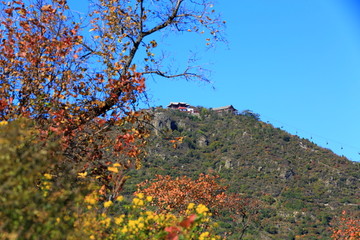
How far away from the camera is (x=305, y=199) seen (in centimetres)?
7906

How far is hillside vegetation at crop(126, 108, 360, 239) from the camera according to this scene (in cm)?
6731

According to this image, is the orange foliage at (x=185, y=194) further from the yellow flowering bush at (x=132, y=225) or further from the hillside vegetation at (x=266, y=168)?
the hillside vegetation at (x=266, y=168)

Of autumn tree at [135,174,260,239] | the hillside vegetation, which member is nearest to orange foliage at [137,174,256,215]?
autumn tree at [135,174,260,239]

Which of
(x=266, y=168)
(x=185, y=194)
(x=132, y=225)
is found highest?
(x=266, y=168)

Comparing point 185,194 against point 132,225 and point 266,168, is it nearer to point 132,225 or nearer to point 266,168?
point 132,225

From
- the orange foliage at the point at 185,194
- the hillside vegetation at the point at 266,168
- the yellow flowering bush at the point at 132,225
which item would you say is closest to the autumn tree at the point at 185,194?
the orange foliage at the point at 185,194

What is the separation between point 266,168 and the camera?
294 ft

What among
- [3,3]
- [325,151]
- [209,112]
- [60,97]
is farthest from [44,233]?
[209,112]

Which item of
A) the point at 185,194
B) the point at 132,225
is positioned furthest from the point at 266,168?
the point at 132,225

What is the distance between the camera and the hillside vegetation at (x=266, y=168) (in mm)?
67312

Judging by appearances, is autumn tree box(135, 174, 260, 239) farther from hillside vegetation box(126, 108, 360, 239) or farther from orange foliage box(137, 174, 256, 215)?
hillside vegetation box(126, 108, 360, 239)

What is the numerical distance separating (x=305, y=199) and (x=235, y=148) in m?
22.9

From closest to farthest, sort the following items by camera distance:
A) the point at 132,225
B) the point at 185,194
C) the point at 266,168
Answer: the point at 132,225
the point at 185,194
the point at 266,168

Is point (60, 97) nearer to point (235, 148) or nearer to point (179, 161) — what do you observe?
point (179, 161)
